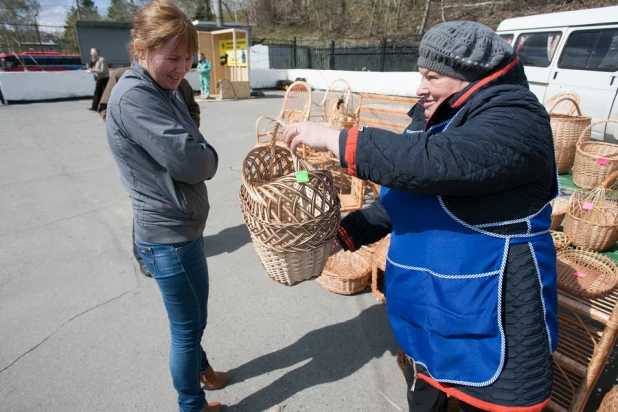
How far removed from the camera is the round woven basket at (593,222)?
2.92 m

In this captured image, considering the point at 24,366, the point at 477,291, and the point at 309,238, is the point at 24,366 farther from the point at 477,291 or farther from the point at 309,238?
the point at 477,291

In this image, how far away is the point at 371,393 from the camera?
1.88 meters

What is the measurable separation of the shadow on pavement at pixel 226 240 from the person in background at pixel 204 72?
9.69 metres

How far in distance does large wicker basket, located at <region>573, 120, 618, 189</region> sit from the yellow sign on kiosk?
10673mm

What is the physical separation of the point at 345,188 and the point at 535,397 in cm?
369

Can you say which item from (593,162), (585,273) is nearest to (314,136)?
(585,273)

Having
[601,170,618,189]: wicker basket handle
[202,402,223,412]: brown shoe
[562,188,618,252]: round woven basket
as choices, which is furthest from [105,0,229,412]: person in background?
[601,170,618,189]: wicker basket handle

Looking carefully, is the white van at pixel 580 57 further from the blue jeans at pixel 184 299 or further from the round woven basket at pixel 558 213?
the blue jeans at pixel 184 299

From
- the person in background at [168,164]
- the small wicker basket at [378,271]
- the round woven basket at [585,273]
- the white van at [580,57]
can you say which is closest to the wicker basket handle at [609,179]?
the round woven basket at [585,273]

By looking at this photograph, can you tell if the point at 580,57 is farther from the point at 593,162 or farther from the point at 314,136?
the point at 314,136

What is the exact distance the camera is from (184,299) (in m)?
1.44

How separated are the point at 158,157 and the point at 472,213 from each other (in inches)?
38.0

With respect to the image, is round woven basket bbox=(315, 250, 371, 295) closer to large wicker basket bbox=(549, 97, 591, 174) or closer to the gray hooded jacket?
the gray hooded jacket

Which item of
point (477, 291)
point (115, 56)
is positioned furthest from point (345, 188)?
point (115, 56)
